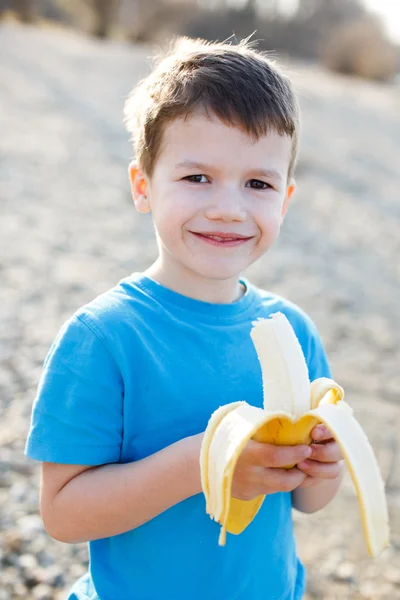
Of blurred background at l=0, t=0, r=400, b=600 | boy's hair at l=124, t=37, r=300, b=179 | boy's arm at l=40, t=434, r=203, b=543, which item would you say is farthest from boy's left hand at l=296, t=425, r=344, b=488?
blurred background at l=0, t=0, r=400, b=600

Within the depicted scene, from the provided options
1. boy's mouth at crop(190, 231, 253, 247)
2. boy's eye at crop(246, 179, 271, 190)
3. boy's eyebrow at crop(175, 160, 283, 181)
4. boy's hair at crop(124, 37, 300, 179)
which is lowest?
boy's mouth at crop(190, 231, 253, 247)

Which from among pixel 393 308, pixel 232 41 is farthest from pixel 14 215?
pixel 232 41

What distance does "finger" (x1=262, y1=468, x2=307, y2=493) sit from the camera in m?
1.19

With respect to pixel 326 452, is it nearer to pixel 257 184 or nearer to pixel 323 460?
pixel 323 460

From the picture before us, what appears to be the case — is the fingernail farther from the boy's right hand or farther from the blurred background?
the blurred background

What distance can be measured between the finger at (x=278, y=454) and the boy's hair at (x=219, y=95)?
0.70 metres

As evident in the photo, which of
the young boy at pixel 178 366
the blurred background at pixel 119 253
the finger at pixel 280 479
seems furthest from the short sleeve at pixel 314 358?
the blurred background at pixel 119 253

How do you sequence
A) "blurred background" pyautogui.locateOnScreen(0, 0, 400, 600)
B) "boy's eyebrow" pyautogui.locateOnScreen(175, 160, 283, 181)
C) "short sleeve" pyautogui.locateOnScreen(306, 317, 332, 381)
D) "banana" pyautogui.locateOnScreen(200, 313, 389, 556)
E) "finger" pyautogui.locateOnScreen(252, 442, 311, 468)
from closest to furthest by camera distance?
"banana" pyautogui.locateOnScreen(200, 313, 389, 556), "finger" pyautogui.locateOnScreen(252, 442, 311, 468), "boy's eyebrow" pyautogui.locateOnScreen(175, 160, 283, 181), "short sleeve" pyautogui.locateOnScreen(306, 317, 332, 381), "blurred background" pyautogui.locateOnScreen(0, 0, 400, 600)

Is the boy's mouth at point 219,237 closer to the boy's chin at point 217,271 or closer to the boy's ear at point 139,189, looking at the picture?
the boy's chin at point 217,271

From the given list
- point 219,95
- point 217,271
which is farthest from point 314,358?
point 219,95

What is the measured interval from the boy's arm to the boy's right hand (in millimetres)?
113

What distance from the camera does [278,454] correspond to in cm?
116

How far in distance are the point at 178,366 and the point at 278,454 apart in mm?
357

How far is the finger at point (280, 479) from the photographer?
3.92 ft
